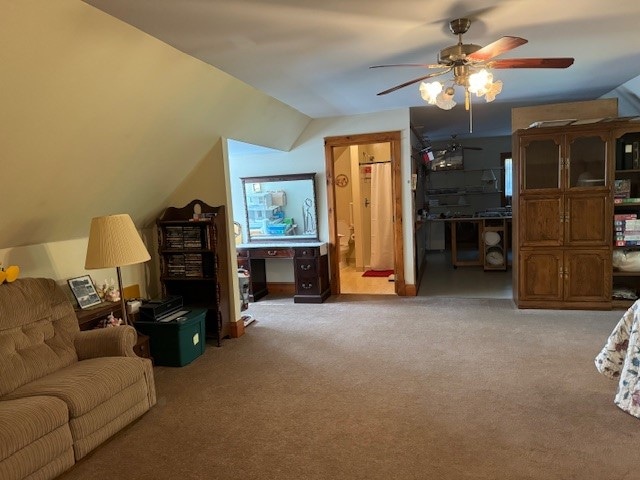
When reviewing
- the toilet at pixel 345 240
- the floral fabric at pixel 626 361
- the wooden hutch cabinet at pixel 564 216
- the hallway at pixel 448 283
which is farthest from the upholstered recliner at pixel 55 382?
the toilet at pixel 345 240

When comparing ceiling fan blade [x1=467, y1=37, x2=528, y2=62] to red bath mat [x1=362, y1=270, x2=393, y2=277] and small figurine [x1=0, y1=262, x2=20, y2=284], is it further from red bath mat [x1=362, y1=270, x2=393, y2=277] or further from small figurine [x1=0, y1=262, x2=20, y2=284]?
red bath mat [x1=362, y1=270, x2=393, y2=277]

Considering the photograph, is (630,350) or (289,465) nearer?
(289,465)

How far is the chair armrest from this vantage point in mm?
2961

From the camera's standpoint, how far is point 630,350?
8.81 ft

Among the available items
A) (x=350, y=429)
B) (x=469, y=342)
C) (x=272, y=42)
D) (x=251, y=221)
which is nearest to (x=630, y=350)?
(x=469, y=342)

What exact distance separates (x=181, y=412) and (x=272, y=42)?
8.08 feet

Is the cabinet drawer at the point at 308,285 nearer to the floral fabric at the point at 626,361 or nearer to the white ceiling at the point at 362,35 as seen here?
the white ceiling at the point at 362,35

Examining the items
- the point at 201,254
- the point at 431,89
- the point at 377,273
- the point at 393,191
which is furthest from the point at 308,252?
the point at 431,89

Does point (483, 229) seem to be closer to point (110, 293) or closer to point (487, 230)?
point (487, 230)

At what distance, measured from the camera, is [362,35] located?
2850mm

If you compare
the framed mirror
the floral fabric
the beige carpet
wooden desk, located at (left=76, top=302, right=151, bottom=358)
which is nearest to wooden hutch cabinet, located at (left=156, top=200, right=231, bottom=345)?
the beige carpet

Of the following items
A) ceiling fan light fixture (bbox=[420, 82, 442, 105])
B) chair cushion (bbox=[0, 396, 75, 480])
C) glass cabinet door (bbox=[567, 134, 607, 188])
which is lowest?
chair cushion (bbox=[0, 396, 75, 480])

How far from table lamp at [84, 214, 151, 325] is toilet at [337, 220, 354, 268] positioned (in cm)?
490

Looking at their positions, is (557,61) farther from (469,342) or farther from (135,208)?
(135,208)
